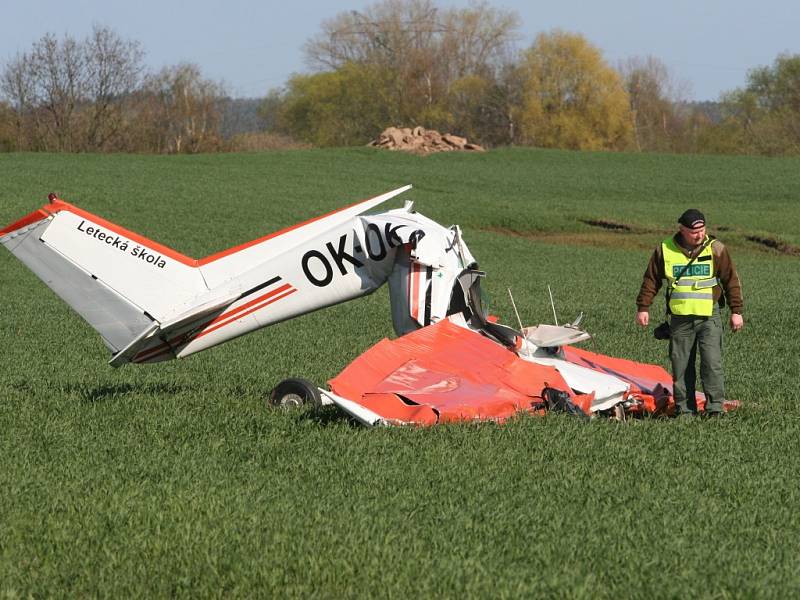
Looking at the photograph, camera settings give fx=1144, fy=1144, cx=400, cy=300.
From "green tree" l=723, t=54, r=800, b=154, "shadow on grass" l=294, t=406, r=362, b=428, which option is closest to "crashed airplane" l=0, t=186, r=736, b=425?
"shadow on grass" l=294, t=406, r=362, b=428

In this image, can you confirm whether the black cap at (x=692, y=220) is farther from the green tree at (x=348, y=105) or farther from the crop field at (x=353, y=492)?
the green tree at (x=348, y=105)

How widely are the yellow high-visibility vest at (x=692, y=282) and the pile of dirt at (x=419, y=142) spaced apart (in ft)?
209

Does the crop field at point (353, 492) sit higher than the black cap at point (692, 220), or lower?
lower

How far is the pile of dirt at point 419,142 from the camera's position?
245ft

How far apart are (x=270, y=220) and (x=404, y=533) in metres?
38.3

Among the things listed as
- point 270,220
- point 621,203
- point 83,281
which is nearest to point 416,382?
point 83,281

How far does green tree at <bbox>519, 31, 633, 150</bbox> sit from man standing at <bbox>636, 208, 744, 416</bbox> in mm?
92413

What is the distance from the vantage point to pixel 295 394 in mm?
10789

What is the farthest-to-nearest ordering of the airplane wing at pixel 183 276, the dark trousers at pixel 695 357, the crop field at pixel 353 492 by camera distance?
the dark trousers at pixel 695 357
the airplane wing at pixel 183 276
the crop field at pixel 353 492

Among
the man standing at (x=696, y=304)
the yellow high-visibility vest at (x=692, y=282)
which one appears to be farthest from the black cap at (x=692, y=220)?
the yellow high-visibility vest at (x=692, y=282)

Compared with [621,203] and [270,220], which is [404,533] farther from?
[621,203]

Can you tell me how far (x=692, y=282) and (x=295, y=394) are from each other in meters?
3.86

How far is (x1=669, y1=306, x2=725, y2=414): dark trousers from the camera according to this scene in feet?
35.1

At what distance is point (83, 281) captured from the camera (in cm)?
1066
